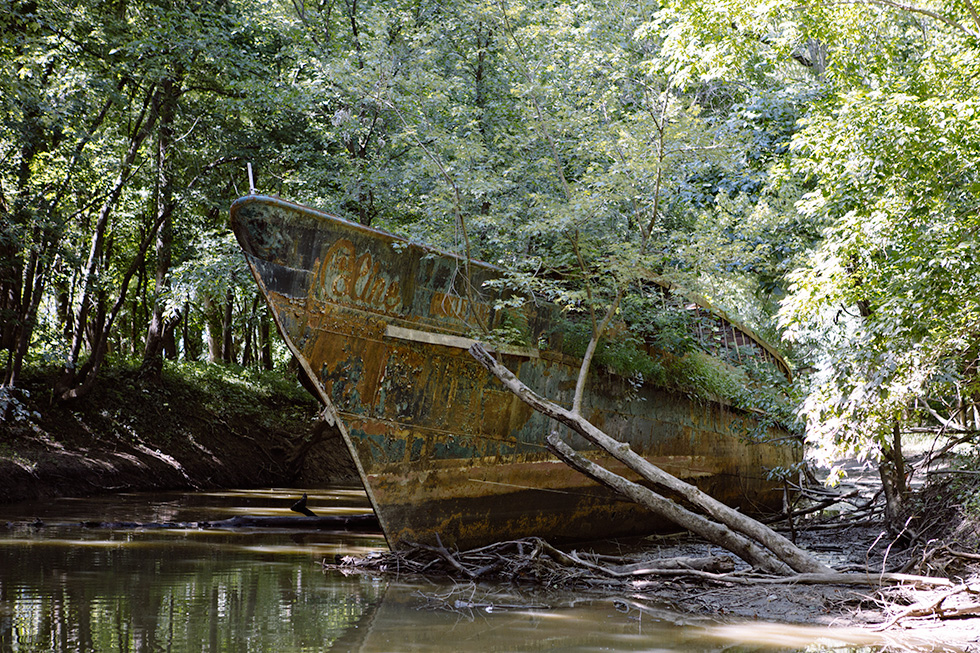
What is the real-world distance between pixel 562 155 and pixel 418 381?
4005mm

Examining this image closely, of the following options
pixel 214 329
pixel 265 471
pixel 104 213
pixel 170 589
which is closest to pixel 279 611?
pixel 170 589

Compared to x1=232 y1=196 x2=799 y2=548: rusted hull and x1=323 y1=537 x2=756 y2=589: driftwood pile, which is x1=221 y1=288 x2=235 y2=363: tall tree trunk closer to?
x1=232 y1=196 x2=799 y2=548: rusted hull

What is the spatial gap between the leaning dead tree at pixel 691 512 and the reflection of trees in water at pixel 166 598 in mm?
1972

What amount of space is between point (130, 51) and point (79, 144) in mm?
1601

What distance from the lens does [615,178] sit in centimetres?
686

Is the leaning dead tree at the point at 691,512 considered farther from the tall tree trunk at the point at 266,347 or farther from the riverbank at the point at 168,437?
the tall tree trunk at the point at 266,347

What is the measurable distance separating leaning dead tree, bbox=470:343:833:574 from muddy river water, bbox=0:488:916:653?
2.99 ft

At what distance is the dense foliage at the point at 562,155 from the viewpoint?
5762 millimetres

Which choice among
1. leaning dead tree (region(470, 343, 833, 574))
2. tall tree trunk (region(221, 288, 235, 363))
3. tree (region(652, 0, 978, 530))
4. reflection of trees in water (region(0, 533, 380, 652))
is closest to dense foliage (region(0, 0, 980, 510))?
tree (region(652, 0, 978, 530))

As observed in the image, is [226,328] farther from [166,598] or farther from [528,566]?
[166,598]

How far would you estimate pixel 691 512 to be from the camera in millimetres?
6230

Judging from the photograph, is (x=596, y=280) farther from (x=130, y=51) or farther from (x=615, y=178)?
(x=130, y=51)

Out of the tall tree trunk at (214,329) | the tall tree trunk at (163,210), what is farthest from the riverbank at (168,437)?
the tall tree trunk at (214,329)

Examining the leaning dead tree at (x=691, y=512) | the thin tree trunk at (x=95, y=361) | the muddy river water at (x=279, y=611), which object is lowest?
the muddy river water at (x=279, y=611)
